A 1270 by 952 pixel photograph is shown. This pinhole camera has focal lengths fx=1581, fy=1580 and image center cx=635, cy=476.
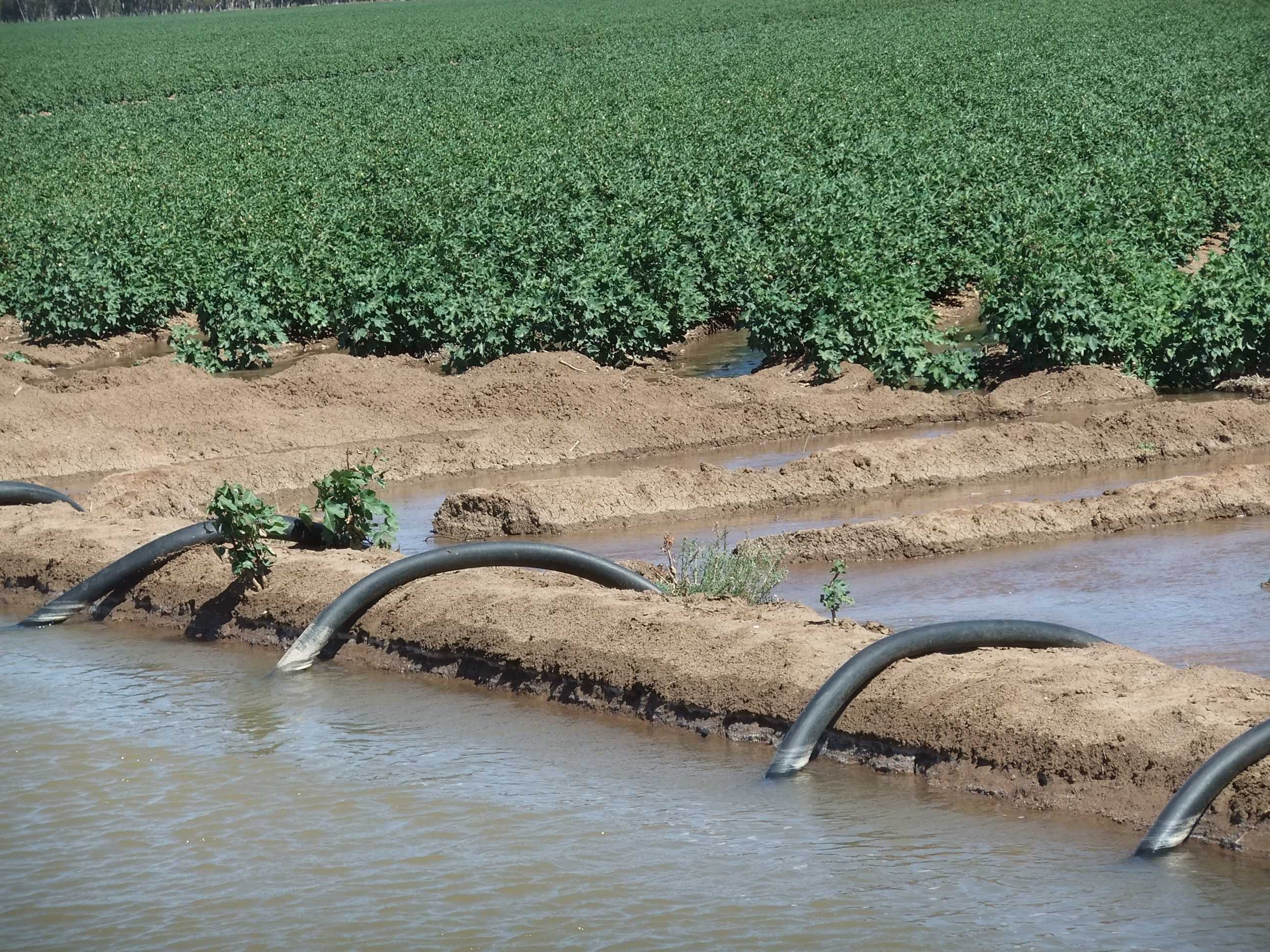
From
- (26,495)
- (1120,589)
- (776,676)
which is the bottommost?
(776,676)

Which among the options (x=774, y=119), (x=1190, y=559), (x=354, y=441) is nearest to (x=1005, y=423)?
(x=1190, y=559)

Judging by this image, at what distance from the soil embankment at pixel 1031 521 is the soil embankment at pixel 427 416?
3416 millimetres

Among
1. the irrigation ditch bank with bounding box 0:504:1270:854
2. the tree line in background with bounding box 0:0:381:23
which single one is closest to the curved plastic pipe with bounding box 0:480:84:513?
the irrigation ditch bank with bounding box 0:504:1270:854

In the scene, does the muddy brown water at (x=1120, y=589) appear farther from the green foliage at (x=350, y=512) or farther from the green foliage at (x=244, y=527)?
the green foliage at (x=244, y=527)

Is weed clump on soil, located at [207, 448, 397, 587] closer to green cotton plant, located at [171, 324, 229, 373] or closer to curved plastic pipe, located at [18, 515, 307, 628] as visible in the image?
curved plastic pipe, located at [18, 515, 307, 628]

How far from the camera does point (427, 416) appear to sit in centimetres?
1495

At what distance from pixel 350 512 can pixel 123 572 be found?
1.43 m

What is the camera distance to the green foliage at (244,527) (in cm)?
906

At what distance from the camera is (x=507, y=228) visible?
1955 centimetres

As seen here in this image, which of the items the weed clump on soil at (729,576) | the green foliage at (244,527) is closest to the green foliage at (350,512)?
the green foliage at (244,527)

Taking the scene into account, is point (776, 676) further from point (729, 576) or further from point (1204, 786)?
point (1204, 786)

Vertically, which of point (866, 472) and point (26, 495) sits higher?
point (866, 472)

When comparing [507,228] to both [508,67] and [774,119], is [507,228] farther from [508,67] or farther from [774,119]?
[508,67]

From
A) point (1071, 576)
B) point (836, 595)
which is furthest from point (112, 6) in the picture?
point (836, 595)
